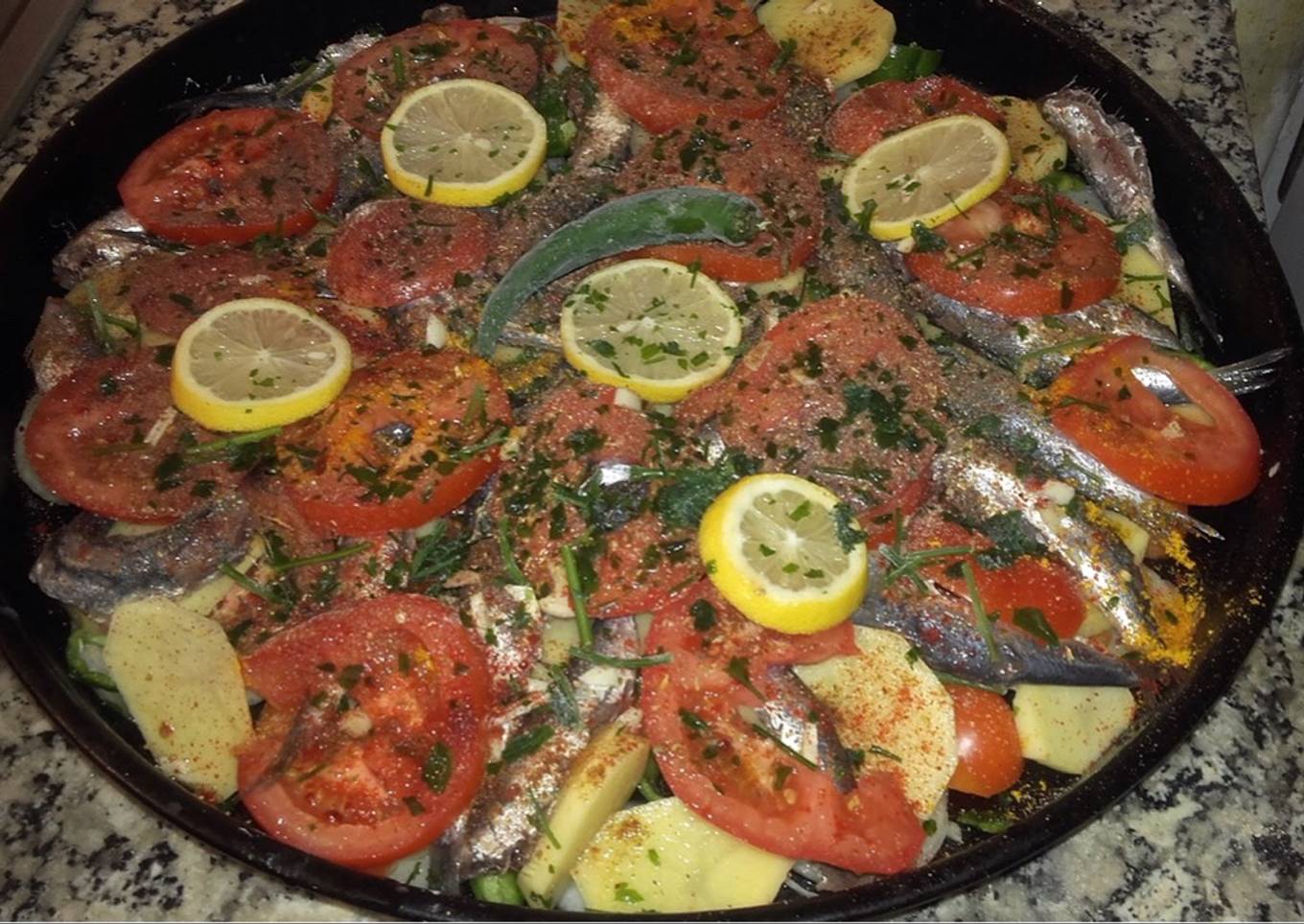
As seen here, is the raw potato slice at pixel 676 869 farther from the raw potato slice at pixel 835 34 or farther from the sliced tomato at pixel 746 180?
the raw potato slice at pixel 835 34

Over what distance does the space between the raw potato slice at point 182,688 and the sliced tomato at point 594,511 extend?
0.57 meters

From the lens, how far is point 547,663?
2.15m

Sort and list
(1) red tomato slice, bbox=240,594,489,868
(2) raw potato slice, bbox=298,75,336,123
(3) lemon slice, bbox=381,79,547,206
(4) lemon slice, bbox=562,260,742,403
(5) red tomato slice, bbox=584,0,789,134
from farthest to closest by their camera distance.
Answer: (2) raw potato slice, bbox=298,75,336,123 → (5) red tomato slice, bbox=584,0,789,134 → (3) lemon slice, bbox=381,79,547,206 → (4) lemon slice, bbox=562,260,742,403 → (1) red tomato slice, bbox=240,594,489,868

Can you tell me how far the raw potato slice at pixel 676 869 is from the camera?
198cm

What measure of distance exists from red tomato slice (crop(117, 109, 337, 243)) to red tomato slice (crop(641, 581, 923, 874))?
1.35 metres

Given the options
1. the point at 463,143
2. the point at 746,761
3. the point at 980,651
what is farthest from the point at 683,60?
the point at 746,761

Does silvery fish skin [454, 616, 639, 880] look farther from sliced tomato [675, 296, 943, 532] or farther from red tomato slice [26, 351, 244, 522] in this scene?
red tomato slice [26, 351, 244, 522]

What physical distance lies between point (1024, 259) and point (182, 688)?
76.1 inches

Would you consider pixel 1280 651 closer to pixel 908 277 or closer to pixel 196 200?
pixel 908 277

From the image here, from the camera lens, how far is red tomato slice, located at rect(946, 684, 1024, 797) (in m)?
2.12

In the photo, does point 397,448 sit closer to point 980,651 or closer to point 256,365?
point 256,365

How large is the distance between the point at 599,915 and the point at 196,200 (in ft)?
6.14

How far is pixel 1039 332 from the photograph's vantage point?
258 cm

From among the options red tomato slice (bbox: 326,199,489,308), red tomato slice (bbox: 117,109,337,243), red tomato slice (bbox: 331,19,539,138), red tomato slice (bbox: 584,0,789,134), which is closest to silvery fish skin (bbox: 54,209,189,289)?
red tomato slice (bbox: 117,109,337,243)
